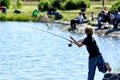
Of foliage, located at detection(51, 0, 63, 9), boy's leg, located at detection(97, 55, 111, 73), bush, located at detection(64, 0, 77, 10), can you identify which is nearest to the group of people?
boy's leg, located at detection(97, 55, 111, 73)

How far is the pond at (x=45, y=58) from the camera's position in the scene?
19906mm

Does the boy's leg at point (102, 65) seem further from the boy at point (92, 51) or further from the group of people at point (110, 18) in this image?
the group of people at point (110, 18)

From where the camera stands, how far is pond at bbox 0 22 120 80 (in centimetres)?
1991

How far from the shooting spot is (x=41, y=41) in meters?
35.0

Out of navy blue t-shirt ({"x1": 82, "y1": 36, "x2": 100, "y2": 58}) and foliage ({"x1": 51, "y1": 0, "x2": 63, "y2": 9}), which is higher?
navy blue t-shirt ({"x1": 82, "y1": 36, "x2": 100, "y2": 58})

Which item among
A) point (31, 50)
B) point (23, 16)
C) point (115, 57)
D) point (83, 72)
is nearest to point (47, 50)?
point (31, 50)

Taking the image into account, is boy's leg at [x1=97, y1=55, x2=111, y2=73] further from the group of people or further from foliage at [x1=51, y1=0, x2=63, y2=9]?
foliage at [x1=51, y1=0, x2=63, y2=9]

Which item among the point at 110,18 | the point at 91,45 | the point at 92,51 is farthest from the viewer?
the point at 110,18

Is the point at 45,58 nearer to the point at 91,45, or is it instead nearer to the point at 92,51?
the point at 92,51

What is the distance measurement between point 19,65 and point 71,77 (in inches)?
175

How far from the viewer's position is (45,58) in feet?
83.4

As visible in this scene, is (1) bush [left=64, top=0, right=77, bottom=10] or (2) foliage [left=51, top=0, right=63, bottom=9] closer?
(1) bush [left=64, top=0, right=77, bottom=10]

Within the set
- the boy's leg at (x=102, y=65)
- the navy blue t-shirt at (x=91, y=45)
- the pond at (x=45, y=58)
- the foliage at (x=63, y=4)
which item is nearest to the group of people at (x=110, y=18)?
the pond at (x=45, y=58)

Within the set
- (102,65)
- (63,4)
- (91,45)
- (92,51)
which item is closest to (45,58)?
(102,65)
